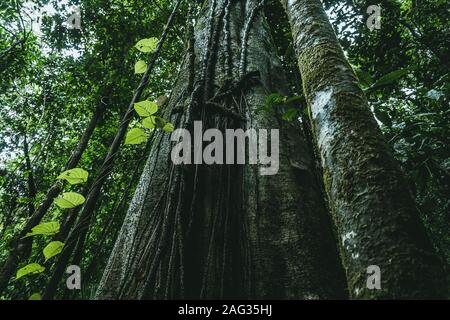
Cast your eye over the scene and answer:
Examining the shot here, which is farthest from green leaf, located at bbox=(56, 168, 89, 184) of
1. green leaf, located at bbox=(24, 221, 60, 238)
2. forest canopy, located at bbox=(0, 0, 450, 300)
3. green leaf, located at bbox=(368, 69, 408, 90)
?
green leaf, located at bbox=(368, 69, 408, 90)

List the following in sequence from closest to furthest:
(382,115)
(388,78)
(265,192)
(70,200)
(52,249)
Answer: (52,249), (70,200), (388,78), (265,192), (382,115)

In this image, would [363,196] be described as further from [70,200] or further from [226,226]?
[70,200]

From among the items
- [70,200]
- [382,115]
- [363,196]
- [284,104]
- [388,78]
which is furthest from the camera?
[382,115]

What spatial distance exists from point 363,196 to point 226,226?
79 centimetres

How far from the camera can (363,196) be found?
91 centimetres

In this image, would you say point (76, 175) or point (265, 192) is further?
point (265, 192)

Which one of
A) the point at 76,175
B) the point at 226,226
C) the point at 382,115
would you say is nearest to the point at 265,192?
the point at 226,226

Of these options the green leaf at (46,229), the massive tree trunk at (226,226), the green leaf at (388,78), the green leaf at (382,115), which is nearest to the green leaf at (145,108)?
the massive tree trunk at (226,226)

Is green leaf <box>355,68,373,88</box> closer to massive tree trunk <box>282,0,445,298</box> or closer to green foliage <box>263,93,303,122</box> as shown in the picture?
green foliage <box>263,93,303,122</box>

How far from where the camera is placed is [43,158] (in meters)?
7.64

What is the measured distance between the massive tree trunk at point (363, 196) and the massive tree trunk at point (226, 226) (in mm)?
492
